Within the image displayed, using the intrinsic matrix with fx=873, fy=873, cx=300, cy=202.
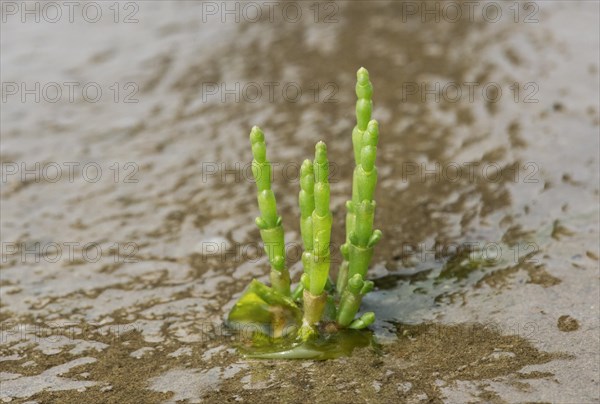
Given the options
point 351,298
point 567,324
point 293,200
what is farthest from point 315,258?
point 293,200

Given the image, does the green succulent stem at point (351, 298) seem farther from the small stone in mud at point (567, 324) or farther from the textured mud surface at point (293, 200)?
the small stone in mud at point (567, 324)

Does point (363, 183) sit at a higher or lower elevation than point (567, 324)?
higher

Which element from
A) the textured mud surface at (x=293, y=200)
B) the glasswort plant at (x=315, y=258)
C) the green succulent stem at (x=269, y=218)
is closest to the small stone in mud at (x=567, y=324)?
the textured mud surface at (x=293, y=200)

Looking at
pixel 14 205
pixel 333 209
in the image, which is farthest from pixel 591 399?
pixel 14 205

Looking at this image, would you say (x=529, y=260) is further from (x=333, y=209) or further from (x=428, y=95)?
(x=428, y=95)

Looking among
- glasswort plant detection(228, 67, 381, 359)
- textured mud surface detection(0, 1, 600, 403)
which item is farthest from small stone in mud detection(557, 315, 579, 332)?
glasswort plant detection(228, 67, 381, 359)

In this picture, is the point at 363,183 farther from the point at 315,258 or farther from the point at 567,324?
the point at 567,324
